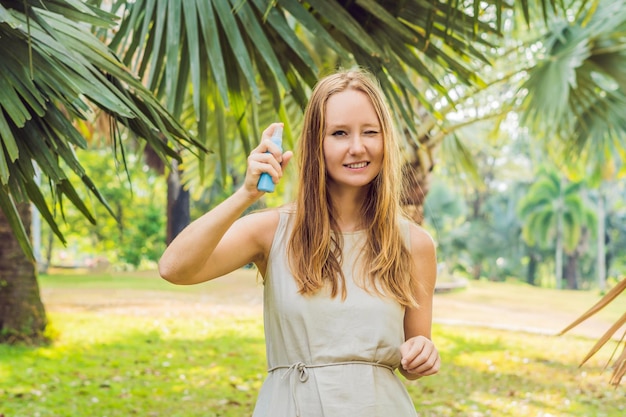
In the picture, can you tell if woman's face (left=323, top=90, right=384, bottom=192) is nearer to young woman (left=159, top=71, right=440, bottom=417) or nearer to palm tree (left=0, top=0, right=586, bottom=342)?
young woman (left=159, top=71, right=440, bottom=417)

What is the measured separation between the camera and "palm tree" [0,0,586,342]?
217cm

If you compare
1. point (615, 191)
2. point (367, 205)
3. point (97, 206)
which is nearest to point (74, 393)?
point (367, 205)

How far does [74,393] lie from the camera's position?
595cm

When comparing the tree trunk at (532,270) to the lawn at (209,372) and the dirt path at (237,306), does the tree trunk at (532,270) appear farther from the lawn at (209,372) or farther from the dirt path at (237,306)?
the lawn at (209,372)

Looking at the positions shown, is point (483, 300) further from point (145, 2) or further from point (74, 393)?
point (145, 2)

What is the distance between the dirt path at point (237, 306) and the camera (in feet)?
38.6

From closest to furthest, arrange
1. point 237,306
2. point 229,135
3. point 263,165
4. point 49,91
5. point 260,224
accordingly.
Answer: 1. point 263,165
2. point 260,224
3. point 49,91
4. point 229,135
5. point 237,306

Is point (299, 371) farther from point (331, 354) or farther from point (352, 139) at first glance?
point (352, 139)

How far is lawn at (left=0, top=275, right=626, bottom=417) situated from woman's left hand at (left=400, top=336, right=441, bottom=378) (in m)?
2.85

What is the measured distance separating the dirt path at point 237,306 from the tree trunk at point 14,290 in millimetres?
3591

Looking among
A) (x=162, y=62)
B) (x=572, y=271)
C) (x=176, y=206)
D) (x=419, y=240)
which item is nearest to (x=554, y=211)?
(x=572, y=271)

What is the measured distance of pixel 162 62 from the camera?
315 centimetres

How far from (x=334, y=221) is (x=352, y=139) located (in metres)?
0.20

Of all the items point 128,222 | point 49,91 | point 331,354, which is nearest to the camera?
point 331,354
